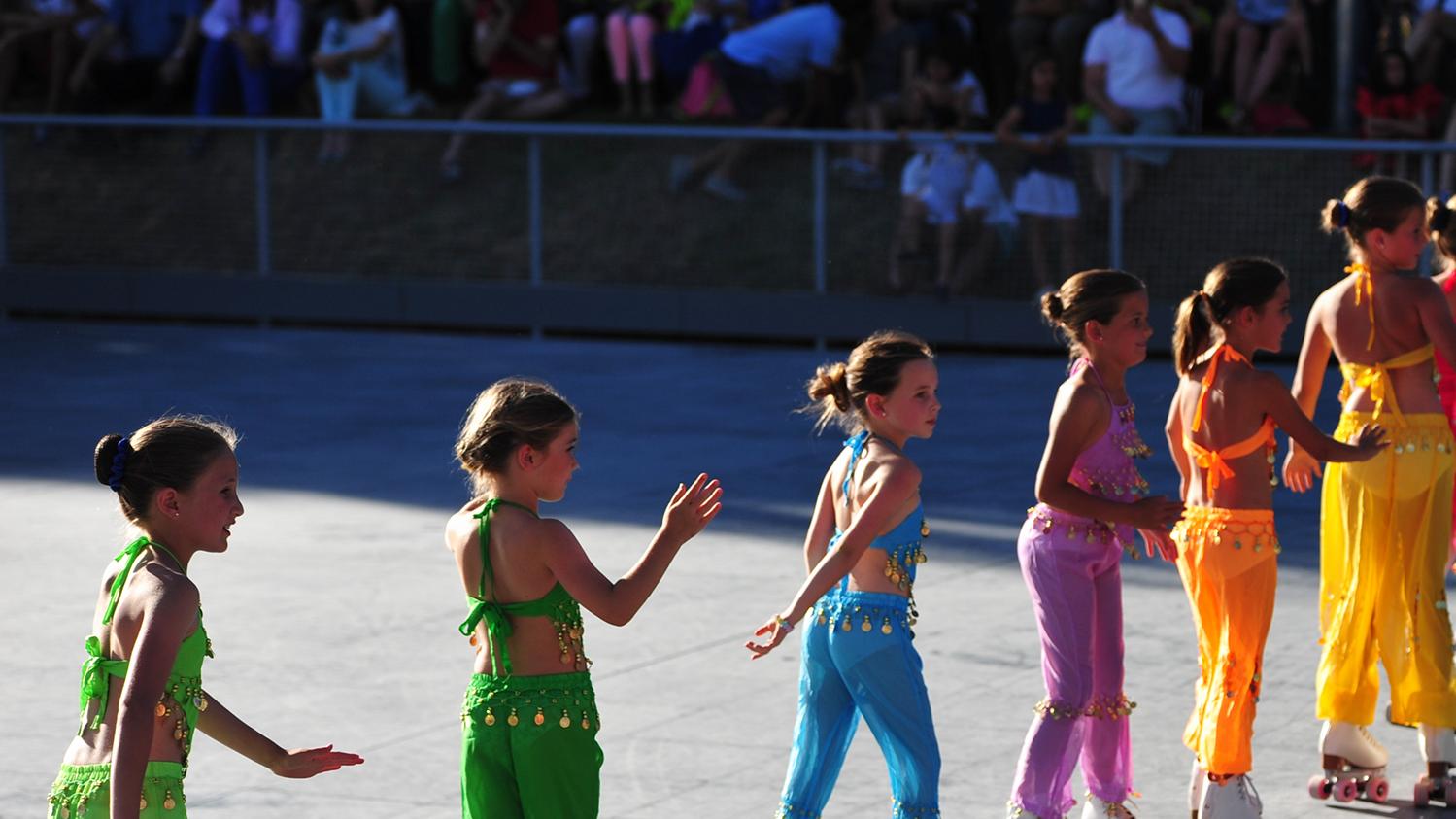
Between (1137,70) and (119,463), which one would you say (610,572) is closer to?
(119,463)

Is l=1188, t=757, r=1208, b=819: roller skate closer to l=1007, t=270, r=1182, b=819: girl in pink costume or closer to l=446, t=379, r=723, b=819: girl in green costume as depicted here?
l=1007, t=270, r=1182, b=819: girl in pink costume

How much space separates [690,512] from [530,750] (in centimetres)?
55

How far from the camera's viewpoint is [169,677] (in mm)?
4039

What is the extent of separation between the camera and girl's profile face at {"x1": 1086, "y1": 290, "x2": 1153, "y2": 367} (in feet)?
18.3

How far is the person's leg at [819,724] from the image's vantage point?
5.15m

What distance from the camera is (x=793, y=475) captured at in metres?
11.6

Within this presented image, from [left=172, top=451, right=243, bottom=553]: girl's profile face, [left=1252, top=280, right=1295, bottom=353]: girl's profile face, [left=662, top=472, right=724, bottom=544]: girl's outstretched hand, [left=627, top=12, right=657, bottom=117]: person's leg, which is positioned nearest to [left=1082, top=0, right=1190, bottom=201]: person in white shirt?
[left=627, top=12, right=657, bottom=117]: person's leg

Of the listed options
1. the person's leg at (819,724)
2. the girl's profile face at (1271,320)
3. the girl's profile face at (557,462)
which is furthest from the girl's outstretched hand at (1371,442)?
the girl's profile face at (557,462)

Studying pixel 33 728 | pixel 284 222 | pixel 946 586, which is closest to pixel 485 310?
pixel 284 222

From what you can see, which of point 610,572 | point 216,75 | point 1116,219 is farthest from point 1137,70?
point 610,572

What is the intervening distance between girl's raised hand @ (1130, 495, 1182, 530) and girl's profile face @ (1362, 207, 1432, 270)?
1.38m

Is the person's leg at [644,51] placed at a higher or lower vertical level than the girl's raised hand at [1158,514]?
higher

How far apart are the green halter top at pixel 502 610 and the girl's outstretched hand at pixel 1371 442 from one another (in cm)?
246

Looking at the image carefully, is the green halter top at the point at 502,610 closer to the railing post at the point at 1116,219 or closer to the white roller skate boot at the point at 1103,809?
the white roller skate boot at the point at 1103,809
